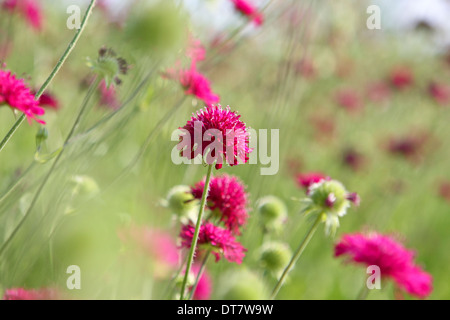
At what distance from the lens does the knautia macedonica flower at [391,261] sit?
1.02 meters

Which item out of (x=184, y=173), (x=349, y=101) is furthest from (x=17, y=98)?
(x=349, y=101)

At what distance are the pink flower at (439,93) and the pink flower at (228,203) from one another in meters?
2.78

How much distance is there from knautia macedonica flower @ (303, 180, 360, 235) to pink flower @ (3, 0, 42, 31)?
1504 millimetres

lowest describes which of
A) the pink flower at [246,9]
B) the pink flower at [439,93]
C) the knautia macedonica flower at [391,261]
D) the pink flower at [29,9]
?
the knautia macedonica flower at [391,261]

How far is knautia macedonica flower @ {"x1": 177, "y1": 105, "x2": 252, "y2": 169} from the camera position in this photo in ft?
2.43

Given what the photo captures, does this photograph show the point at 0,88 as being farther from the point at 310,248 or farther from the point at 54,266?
the point at 310,248

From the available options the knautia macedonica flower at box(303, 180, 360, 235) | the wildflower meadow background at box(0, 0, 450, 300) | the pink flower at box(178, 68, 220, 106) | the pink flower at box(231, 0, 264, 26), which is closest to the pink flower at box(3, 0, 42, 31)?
the wildflower meadow background at box(0, 0, 450, 300)

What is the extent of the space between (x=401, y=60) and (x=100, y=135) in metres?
4.19

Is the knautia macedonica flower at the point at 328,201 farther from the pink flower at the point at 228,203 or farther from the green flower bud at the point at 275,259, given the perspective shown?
the green flower bud at the point at 275,259

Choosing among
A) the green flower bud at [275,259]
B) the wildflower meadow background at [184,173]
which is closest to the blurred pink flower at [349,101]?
the wildflower meadow background at [184,173]

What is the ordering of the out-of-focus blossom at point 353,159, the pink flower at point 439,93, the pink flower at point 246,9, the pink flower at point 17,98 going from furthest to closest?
the pink flower at point 439,93 < the out-of-focus blossom at point 353,159 < the pink flower at point 246,9 < the pink flower at point 17,98

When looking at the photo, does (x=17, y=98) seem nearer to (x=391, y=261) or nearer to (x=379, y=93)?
(x=391, y=261)

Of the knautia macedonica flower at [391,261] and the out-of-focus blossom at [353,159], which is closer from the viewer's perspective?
the knautia macedonica flower at [391,261]

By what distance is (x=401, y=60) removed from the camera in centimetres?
459
